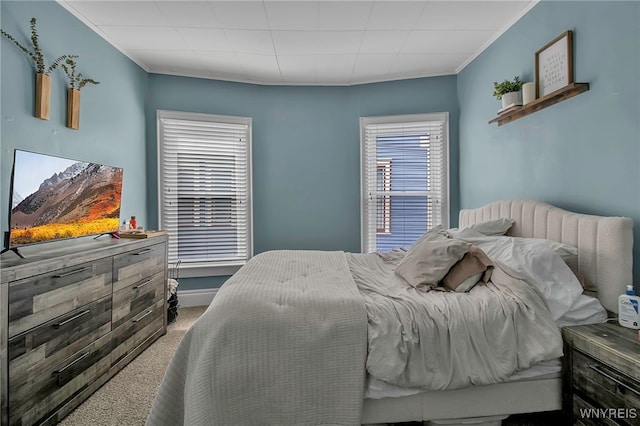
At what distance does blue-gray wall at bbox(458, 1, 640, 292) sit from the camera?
5.83 feet

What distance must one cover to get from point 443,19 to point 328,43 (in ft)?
3.33

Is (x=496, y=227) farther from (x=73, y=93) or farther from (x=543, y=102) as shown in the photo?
(x=73, y=93)

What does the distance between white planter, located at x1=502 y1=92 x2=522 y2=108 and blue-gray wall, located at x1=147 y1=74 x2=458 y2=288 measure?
1.37 metres

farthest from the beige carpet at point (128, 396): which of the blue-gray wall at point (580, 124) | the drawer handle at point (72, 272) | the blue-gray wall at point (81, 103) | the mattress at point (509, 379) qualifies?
the blue-gray wall at point (580, 124)

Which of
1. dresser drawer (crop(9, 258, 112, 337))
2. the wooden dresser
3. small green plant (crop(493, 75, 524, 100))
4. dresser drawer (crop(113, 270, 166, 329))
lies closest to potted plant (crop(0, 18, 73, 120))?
the wooden dresser

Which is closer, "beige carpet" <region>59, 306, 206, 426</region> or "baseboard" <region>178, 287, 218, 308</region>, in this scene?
"beige carpet" <region>59, 306, 206, 426</region>

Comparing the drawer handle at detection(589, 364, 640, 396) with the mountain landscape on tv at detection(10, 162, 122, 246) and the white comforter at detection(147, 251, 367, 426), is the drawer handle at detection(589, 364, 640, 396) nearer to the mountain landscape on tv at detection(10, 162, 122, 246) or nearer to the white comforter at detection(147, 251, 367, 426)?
the white comforter at detection(147, 251, 367, 426)

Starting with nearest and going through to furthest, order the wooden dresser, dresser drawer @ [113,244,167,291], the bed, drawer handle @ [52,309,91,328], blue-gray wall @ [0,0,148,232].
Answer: the bed < the wooden dresser < drawer handle @ [52,309,91,328] < blue-gray wall @ [0,0,148,232] < dresser drawer @ [113,244,167,291]

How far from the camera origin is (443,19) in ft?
8.83

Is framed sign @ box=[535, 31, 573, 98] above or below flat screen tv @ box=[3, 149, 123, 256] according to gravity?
above

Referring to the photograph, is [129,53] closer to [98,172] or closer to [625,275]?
[98,172]

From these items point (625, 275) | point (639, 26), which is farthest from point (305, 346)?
point (639, 26)

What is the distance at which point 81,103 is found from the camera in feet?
8.66

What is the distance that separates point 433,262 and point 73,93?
2900mm
